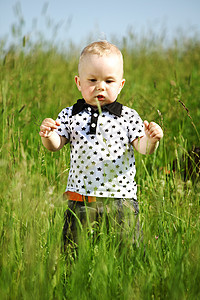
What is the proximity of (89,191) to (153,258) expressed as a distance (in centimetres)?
48

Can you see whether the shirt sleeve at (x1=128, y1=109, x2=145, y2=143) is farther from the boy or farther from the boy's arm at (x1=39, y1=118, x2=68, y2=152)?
the boy's arm at (x1=39, y1=118, x2=68, y2=152)

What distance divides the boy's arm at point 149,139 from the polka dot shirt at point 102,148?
0.03m

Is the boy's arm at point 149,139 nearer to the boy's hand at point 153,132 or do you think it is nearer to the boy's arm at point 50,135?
the boy's hand at point 153,132

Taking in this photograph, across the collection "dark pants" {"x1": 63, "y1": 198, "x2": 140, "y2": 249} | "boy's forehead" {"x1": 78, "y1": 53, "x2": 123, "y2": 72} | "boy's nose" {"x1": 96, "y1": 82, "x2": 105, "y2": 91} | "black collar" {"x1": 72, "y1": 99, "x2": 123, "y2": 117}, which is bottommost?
"dark pants" {"x1": 63, "y1": 198, "x2": 140, "y2": 249}

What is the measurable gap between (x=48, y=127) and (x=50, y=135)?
6 cm

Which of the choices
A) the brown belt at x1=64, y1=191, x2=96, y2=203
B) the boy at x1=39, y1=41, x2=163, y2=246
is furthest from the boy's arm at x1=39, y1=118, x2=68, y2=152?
the brown belt at x1=64, y1=191, x2=96, y2=203

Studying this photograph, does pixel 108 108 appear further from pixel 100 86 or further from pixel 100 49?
pixel 100 49

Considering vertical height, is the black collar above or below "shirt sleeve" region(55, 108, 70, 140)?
above

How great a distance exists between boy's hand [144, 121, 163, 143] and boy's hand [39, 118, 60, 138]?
0.42m

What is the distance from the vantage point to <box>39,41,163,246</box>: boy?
1822 millimetres

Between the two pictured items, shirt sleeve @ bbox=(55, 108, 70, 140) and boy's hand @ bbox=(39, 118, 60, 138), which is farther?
shirt sleeve @ bbox=(55, 108, 70, 140)

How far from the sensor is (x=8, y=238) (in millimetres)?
1498

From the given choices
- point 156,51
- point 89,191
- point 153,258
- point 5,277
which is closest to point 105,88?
point 89,191

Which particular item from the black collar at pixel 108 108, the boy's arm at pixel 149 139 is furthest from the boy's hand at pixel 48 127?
the boy's arm at pixel 149 139
